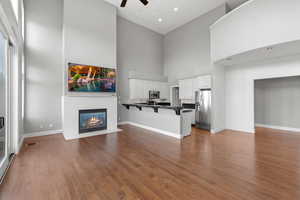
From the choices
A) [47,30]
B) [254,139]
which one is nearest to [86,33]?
[47,30]

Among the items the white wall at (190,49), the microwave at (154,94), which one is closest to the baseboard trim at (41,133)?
the microwave at (154,94)

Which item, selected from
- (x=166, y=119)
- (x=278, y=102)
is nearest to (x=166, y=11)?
(x=166, y=119)

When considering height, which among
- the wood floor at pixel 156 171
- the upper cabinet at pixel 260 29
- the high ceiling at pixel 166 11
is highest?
the high ceiling at pixel 166 11

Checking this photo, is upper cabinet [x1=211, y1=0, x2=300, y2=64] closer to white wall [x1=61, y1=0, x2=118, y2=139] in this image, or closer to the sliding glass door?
white wall [x1=61, y1=0, x2=118, y2=139]

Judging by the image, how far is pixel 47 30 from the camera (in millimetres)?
4730

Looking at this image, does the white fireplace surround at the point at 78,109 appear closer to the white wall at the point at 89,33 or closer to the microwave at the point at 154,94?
the white wall at the point at 89,33

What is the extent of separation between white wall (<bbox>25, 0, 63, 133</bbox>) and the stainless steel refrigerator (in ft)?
18.4

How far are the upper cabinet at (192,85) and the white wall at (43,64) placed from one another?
5.45 metres

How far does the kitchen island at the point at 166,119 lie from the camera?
4.42m

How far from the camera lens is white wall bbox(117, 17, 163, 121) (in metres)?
6.77

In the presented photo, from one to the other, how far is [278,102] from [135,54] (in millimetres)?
7037

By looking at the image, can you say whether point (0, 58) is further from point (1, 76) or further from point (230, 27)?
point (230, 27)

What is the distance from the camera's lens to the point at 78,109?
15.0ft

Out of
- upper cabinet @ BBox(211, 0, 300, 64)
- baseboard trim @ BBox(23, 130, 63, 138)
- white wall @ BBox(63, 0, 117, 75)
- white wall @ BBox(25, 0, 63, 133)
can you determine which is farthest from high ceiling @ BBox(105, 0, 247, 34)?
baseboard trim @ BBox(23, 130, 63, 138)
